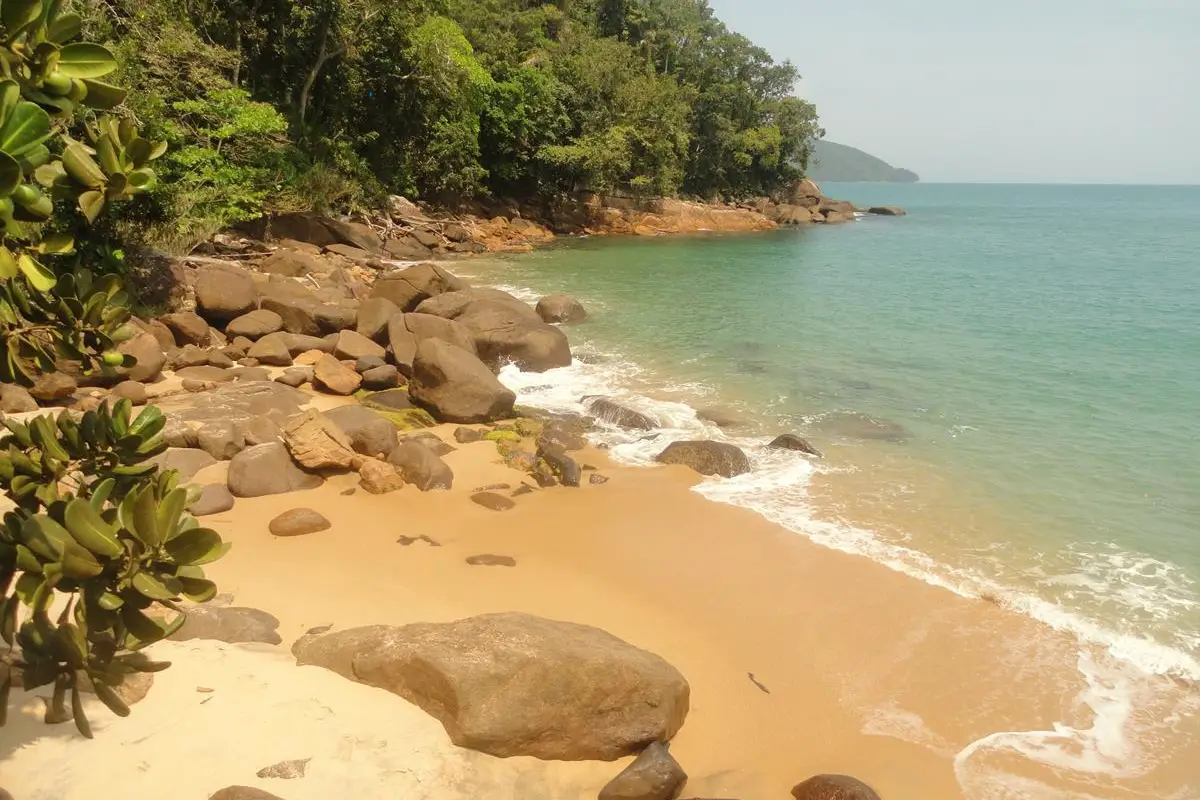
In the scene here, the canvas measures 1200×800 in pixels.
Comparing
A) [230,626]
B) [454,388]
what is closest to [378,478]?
[454,388]

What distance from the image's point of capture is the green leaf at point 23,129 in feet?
8.07

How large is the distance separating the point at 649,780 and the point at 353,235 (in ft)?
79.3

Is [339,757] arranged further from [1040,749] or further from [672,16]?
[672,16]

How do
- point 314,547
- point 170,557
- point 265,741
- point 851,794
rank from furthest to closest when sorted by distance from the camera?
point 314,547
point 851,794
point 265,741
point 170,557

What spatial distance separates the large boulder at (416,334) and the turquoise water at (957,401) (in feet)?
5.04

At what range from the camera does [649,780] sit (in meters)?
4.89

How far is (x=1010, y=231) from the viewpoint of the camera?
55938 millimetres

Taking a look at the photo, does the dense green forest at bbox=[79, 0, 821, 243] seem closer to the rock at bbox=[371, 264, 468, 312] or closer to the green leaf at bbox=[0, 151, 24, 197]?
the rock at bbox=[371, 264, 468, 312]

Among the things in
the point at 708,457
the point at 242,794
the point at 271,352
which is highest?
the point at 271,352

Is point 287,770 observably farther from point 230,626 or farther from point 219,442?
point 219,442

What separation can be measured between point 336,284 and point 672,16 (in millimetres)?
40754

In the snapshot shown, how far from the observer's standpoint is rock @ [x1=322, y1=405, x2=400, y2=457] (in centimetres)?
995

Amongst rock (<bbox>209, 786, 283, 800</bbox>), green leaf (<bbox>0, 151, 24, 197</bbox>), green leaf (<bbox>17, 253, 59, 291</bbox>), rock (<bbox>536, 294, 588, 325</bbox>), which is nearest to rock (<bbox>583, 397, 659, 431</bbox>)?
rock (<bbox>536, 294, 588, 325</bbox>)

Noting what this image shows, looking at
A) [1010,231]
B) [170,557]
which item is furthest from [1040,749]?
[1010,231]
